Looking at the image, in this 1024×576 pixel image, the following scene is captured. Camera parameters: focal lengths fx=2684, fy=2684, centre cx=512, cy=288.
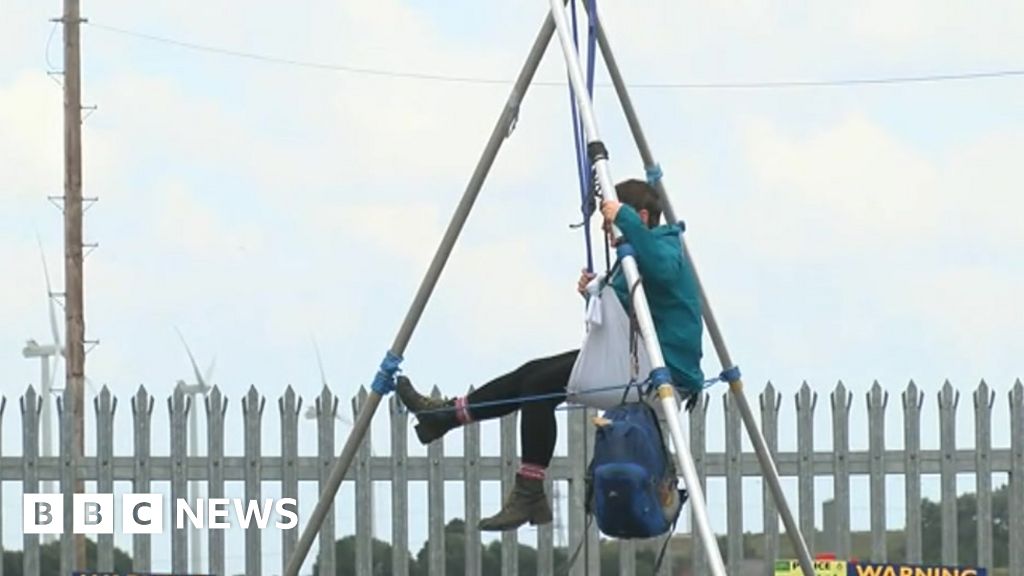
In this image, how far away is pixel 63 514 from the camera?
17.0 meters

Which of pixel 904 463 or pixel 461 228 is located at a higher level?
pixel 461 228

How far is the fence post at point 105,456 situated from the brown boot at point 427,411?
652cm

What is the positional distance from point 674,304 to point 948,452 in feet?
25.1

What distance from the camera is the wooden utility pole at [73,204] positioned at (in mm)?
21547

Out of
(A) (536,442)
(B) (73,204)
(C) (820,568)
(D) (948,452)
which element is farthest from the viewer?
(B) (73,204)

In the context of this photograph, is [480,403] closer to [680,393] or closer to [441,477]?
[680,393]

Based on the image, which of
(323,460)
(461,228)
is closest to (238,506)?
(323,460)

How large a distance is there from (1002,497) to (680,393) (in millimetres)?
7883

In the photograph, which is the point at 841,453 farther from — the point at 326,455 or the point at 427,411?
the point at 427,411

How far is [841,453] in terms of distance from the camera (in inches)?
681

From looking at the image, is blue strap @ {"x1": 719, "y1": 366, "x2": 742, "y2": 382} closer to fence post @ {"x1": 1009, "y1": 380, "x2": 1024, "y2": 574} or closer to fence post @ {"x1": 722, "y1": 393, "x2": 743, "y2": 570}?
fence post @ {"x1": 722, "y1": 393, "x2": 743, "y2": 570}

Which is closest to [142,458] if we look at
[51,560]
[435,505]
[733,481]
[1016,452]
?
[51,560]

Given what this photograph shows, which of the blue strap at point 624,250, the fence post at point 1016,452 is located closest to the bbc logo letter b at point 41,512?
the fence post at point 1016,452

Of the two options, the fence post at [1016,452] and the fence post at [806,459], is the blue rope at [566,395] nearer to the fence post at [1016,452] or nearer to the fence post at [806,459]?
the fence post at [806,459]
